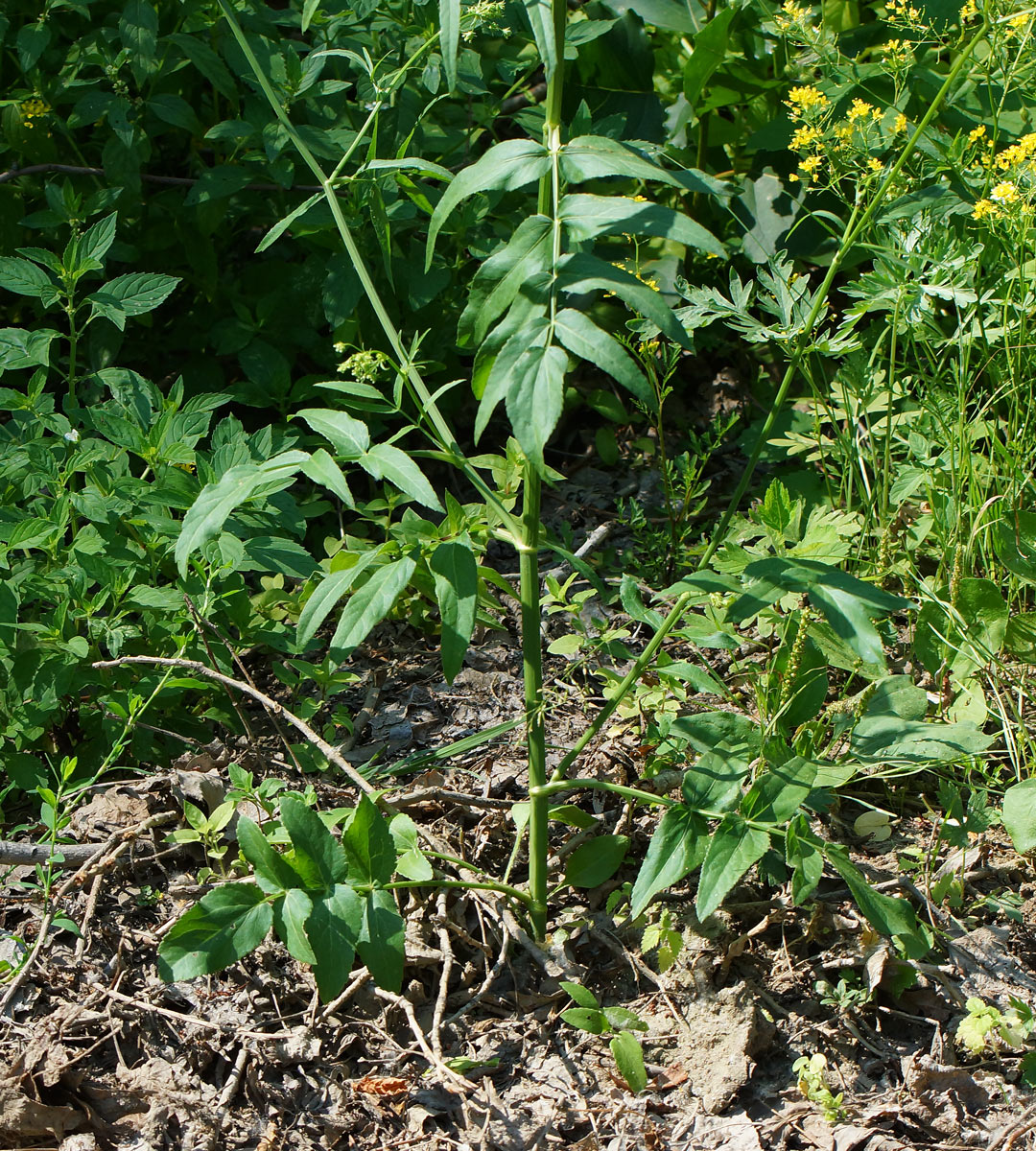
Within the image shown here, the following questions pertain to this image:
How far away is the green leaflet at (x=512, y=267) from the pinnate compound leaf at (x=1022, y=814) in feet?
3.84

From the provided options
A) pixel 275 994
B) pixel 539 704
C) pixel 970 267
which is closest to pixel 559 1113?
pixel 275 994

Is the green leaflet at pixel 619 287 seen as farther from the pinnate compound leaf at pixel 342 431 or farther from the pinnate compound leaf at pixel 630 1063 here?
the pinnate compound leaf at pixel 630 1063

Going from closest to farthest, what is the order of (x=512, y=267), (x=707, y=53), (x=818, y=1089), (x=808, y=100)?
(x=512, y=267) < (x=818, y=1089) < (x=808, y=100) < (x=707, y=53)

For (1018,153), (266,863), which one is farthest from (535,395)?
(1018,153)

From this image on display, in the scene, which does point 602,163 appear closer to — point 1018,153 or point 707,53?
point 1018,153

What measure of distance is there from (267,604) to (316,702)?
249 mm

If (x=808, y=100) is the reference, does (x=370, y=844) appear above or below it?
below

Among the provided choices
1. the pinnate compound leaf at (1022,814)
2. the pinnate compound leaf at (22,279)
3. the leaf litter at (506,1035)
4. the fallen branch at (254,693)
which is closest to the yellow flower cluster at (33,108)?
the pinnate compound leaf at (22,279)

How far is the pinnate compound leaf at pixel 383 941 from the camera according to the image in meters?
1.47

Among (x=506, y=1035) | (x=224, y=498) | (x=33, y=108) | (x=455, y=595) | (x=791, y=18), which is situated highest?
(x=791, y=18)

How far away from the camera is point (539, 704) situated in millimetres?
1713

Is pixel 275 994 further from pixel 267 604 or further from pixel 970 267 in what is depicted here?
pixel 970 267

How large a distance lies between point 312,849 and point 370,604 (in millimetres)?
338

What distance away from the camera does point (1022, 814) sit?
1.82 m
